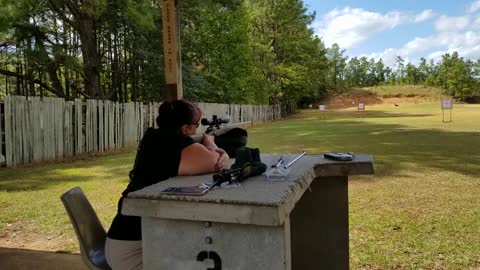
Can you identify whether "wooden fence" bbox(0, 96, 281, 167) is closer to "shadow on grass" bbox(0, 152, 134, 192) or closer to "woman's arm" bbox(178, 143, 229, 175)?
"shadow on grass" bbox(0, 152, 134, 192)

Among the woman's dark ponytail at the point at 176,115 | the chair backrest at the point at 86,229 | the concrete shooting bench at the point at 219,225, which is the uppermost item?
the woman's dark ponytail at the point at 176,115

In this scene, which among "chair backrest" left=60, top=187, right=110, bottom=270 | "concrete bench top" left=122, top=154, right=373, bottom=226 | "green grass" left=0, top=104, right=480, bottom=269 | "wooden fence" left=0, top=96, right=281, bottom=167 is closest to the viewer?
"concrete bench top" left=122, top=154, right=373, bottom=226

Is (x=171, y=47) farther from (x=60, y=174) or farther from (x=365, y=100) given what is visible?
(x=365, y=100)

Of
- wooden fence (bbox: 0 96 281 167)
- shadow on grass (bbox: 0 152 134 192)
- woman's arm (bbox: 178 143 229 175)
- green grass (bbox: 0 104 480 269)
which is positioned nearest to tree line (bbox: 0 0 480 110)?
wooden fence (bbox: 0 96 281 167)

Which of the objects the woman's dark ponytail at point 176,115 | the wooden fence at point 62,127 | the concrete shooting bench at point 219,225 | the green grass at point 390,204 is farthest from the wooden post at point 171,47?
the wooden fence at point 62,127

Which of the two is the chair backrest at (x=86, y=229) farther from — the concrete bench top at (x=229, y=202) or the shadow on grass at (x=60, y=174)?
the shadow on grass at (x=60, y=174)

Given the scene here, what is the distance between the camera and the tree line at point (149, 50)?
14047 millimetres

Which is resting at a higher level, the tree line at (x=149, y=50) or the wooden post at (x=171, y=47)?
the tree line at (x=149, y=50)

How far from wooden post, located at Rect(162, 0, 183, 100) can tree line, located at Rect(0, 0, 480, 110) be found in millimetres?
10296

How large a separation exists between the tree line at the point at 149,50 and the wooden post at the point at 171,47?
10.3 metres

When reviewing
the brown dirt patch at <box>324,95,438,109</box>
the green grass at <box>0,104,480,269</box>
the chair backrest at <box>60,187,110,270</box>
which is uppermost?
the brown dirt patch at <box>324,95,438,109</box>

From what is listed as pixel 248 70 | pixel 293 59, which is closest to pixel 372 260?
pixel 248 70

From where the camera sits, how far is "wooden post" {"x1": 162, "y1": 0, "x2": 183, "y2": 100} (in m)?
3.13

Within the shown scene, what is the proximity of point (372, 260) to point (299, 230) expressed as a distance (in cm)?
111
